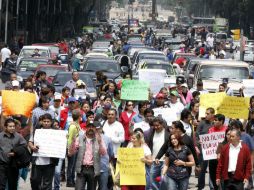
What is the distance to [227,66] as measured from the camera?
3155 cm

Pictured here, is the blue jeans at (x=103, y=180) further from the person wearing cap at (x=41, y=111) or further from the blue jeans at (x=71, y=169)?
the blue jeans at (x=71, y=169)

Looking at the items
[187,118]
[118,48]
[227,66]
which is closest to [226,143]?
[187,118]

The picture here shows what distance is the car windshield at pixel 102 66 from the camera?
3513 centimetres

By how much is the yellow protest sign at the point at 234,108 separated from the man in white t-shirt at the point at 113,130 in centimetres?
326

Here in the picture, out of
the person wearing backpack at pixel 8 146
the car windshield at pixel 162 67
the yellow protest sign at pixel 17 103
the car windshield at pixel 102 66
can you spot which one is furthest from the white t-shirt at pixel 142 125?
the car windshield at pixel 162 67

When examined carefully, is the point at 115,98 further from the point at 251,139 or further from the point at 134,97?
the point at 251,139

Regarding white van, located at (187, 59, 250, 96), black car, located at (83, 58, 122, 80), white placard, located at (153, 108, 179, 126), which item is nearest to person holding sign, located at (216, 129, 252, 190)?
white placard, located at (153, 108, 179, 126)

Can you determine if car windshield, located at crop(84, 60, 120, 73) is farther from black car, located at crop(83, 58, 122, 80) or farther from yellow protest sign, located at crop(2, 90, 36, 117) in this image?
yellow protest sign, located at crop(2, 90, 36, 117)

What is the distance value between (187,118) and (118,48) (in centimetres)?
4892

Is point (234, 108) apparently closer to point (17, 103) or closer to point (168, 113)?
point (168, 113)

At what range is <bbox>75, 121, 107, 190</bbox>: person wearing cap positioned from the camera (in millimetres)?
15445

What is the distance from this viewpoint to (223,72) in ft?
103

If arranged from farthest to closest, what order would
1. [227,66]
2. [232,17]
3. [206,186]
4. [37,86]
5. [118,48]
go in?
1. [232,17]
2. [118,48]
3. [227,66]
4. [37,86]
5. [206,186]

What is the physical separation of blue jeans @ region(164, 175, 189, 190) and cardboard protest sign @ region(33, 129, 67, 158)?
170 centimetres
